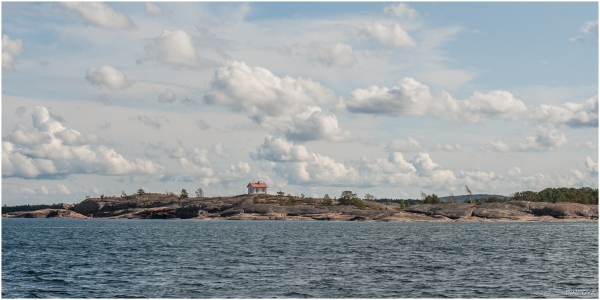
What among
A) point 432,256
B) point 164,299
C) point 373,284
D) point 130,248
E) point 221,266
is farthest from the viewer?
point 130,248

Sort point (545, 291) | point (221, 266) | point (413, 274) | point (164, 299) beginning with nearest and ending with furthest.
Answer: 1. point (164, 299)
2. point (545, 291)
3. point (413, 274)
4. point (221, 266)

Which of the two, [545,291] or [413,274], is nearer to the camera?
[545,291]

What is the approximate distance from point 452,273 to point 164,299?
2809 centimetres

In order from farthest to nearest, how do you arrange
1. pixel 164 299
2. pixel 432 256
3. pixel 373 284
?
pixel 432 256
pixel 373 284
pixel 164 299

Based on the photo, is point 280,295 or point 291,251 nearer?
point 280,295

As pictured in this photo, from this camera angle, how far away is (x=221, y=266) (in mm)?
58156

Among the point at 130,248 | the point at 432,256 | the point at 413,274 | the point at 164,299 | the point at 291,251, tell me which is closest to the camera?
the point at 164,299

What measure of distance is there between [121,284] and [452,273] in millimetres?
30848

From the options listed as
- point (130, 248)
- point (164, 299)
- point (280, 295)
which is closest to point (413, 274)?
point (280, 295)

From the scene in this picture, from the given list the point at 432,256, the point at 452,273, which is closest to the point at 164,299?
the point at 452,273

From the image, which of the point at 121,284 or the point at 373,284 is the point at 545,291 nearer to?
the point at 373,284

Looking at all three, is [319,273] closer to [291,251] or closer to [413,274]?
[413,274]

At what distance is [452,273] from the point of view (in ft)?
175

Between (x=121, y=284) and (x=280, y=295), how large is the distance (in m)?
14.8
